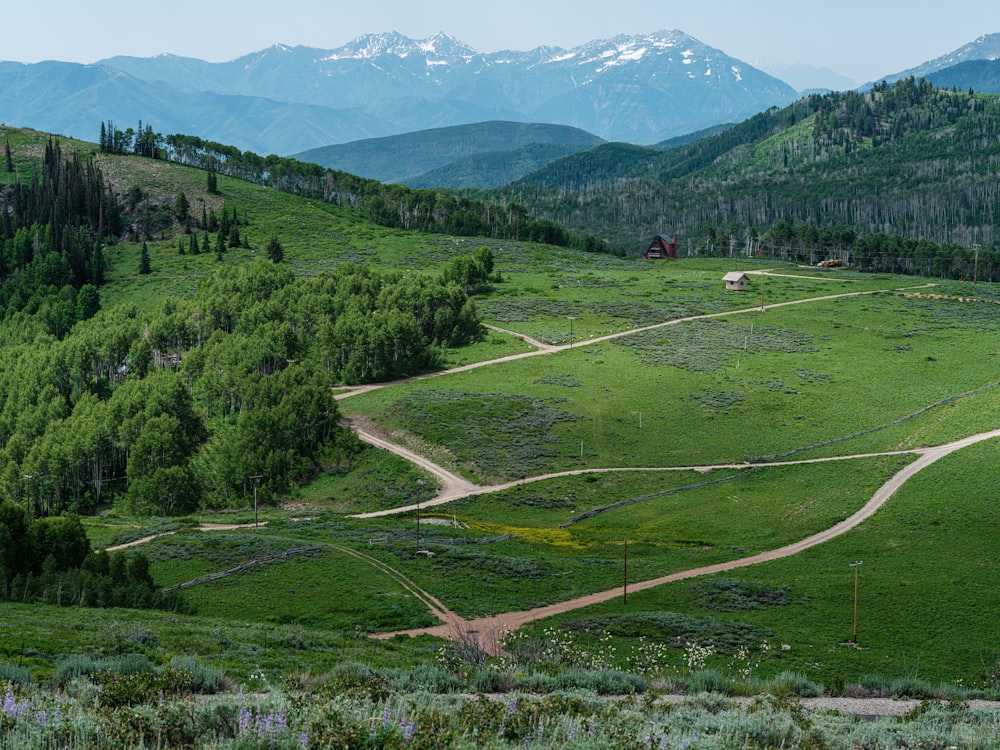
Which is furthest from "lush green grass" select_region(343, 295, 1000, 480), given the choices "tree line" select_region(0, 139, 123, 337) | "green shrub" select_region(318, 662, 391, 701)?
"tree line" select_region(0, 139, 123, 337)

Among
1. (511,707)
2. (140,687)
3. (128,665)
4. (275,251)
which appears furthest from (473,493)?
(275,251)

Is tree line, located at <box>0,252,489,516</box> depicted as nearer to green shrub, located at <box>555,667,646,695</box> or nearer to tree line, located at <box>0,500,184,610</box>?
tree line, located at <box>0,500,184,610</box>

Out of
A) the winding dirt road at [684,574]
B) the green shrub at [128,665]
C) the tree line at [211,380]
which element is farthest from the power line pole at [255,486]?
the green shrub at [128,665]

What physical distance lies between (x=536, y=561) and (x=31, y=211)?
177m

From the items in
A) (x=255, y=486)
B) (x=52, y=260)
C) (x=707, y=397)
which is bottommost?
(x=255, y=486)

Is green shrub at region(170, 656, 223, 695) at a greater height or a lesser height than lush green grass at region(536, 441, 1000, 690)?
greater

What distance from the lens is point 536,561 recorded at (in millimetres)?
59031

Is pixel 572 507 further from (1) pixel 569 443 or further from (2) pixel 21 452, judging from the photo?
(2) pixel 21 452

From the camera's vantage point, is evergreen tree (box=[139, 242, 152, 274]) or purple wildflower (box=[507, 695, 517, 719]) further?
evergreen tree (box=[139, 242, 152, 274])

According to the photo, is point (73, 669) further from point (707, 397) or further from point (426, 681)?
point (707, 397)

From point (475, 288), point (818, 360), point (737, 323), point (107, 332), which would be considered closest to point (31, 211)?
point (107, 332)

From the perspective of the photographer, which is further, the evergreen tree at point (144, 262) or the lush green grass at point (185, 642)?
the evergreen tree at point (144, 262)

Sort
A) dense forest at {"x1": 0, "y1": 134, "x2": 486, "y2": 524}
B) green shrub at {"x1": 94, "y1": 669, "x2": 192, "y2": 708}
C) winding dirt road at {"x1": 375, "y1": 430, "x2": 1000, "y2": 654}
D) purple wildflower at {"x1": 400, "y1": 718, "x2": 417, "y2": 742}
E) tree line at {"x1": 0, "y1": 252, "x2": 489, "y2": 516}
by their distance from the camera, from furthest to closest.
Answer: dense forest at {"x1": 0, "y1": 134, "x2": 486, "y2": 524} < tree line at {"x1": 0, "y1": 252, "x2": 489, "y2": 516} < winding dirt road at {"x1": 375, "y1": 430, "x2": 1000, "y2": 654} < green shrub at {"x1": 94, "y1": 669, "x2": 192, "y2": 708} < purple wildflower at {"x1": 400, "y1": 718, "x2": 417, "y2": 742}

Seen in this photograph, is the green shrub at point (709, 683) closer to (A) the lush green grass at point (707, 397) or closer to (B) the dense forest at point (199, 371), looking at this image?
(A) the lush green grass at point (707, 397)
